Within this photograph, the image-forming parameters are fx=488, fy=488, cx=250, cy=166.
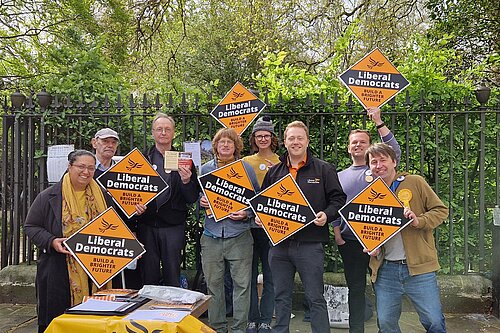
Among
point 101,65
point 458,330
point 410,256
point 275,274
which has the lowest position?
point 458,330

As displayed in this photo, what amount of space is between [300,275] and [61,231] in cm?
203

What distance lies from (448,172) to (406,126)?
806 millimetres

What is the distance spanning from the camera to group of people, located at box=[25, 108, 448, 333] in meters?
3.70

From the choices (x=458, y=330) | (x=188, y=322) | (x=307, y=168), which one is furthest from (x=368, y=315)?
(x=188, y=322)

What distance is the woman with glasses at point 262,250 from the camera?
483 cm

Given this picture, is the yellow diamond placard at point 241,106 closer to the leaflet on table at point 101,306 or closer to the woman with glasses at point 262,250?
the woman with glasses at point 262,250

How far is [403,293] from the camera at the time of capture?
3.69 metres

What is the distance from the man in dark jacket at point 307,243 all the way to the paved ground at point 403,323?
3.87 feet

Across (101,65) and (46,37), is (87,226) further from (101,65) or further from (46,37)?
(46,37)

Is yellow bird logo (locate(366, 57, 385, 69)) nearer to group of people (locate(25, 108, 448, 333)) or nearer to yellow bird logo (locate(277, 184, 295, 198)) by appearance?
group of people (locate(25, 108, 448, 333))

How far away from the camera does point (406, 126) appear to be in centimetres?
574

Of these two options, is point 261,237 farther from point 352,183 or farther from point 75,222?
point 75,222

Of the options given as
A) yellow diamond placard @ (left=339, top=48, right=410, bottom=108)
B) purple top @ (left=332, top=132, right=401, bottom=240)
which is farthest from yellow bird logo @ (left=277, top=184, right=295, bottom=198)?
yellow diamond placard @ (left=339, top=48, right=410, bottom=108)

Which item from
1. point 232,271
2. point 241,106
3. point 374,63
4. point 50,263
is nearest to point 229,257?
point 232,271
